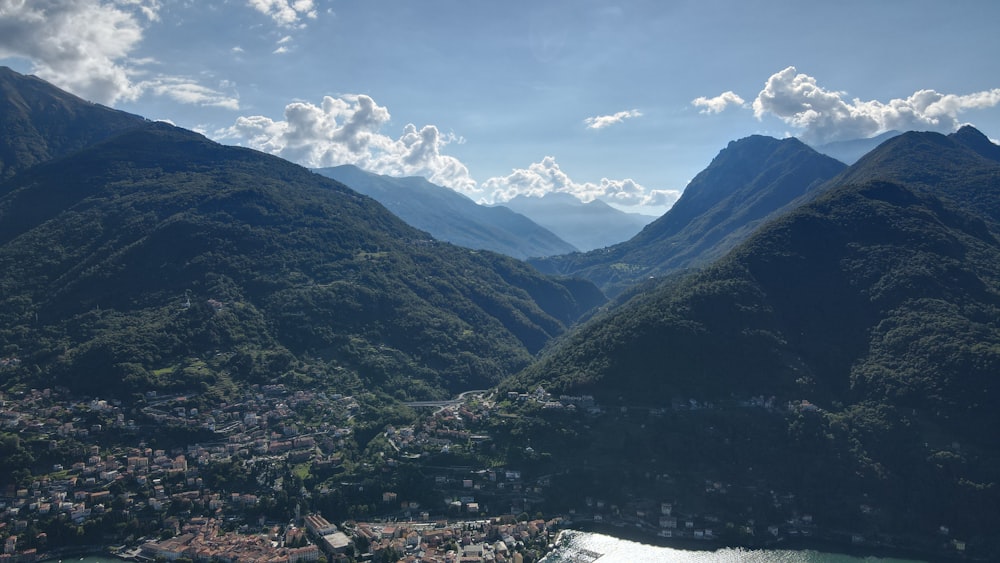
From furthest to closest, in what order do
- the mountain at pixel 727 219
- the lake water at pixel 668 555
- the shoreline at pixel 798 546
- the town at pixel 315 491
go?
the mountain at pixel 727 219, the town at pixel 315 491, the shoreline at pixel 798 546, the lake water at pixel 668 555

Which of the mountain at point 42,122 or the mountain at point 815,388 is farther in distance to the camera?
the mountain at point 42,122

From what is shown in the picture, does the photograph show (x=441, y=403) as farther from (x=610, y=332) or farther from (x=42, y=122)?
(x=42, y=122)

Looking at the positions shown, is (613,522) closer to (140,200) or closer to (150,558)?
(150,558)

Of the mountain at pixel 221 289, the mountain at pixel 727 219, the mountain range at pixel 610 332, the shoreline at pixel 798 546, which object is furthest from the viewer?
the mountain at pixel 727 219

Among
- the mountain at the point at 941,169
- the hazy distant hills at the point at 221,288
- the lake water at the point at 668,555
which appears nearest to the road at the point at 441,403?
the hazy distant hills at the point at 221,288

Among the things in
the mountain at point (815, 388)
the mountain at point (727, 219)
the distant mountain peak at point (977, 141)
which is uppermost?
the distant mountain peak at point (977, 141)

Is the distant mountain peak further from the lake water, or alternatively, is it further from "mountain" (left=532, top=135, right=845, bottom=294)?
the lake water

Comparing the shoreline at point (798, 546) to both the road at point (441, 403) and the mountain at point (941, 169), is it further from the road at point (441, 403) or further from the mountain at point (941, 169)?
the mountain at point (941, 169)

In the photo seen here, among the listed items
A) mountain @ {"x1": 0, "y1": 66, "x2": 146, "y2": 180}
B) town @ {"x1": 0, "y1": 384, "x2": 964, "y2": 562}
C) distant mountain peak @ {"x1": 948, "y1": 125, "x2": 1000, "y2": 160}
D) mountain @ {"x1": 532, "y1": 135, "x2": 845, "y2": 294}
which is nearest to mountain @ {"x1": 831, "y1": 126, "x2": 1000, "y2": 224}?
distant mountain peak @ {"x1": 948, "y1": 125, "x2": 1000, "y2": 160}
